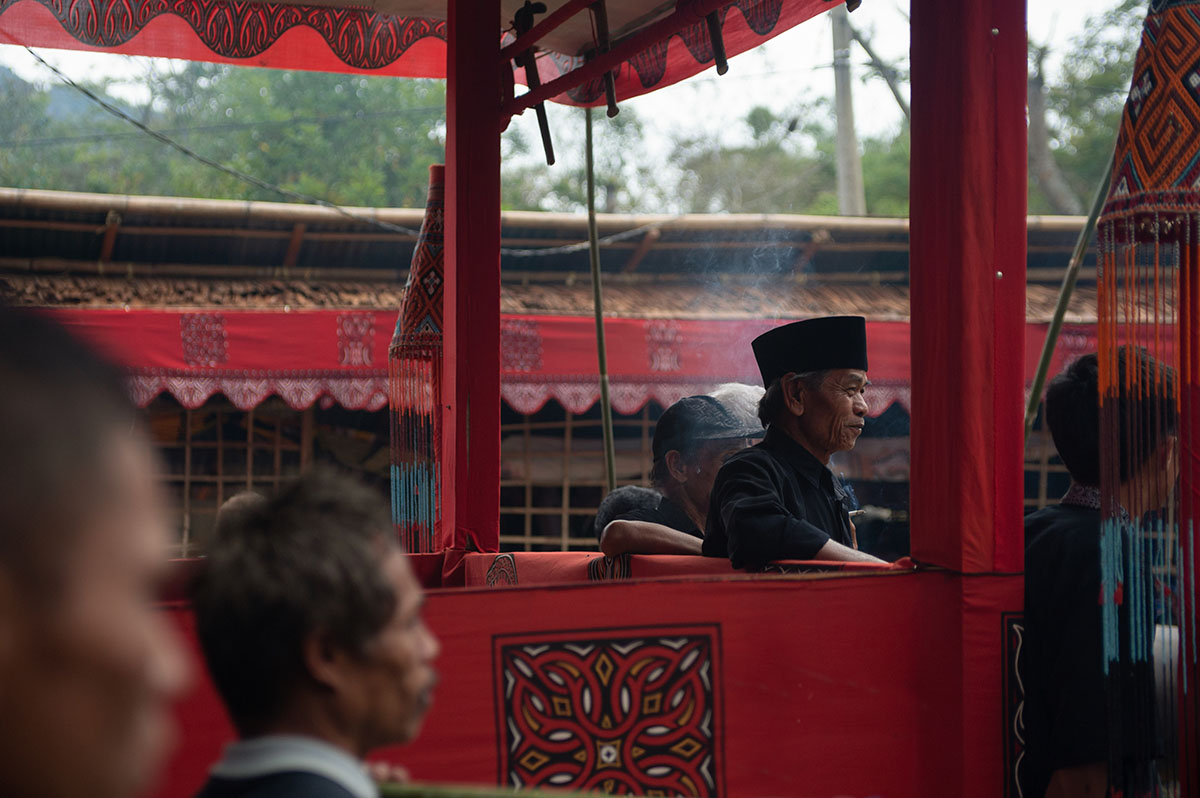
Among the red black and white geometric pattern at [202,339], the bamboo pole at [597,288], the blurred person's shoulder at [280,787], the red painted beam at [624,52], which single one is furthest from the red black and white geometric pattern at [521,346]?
the blurred person's shoulder at [280,787]

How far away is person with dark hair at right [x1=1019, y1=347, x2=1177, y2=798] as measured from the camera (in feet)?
6.88

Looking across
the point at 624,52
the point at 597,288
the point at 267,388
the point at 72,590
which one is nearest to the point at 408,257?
the point at 267,388

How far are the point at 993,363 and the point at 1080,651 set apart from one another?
598 mm

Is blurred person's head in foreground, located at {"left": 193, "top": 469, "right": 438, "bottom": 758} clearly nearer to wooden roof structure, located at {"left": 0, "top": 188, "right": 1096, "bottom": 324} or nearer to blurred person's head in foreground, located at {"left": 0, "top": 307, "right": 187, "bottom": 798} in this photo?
blurred person's head in foreground, located at {"left": 0, "top": 307, "right": 187, "bottom": 798}

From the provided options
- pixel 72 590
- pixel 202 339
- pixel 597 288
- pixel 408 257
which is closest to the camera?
pixel 72 590

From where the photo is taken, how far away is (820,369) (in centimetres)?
321

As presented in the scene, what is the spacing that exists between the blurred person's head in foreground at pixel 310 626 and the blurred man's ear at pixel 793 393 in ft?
7.50

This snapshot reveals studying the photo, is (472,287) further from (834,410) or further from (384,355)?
(384,355)

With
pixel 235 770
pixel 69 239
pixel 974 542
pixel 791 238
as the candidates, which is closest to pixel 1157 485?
pixel 974 542

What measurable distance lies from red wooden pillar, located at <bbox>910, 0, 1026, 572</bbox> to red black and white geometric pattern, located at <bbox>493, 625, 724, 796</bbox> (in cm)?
58

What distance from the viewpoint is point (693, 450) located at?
455 centimetres

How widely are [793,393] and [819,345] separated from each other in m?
0.16

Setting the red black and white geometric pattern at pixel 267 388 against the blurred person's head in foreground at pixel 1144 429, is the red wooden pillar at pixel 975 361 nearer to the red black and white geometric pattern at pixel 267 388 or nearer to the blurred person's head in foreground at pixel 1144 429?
the blurred person's head in foreground at pixel 1144 429

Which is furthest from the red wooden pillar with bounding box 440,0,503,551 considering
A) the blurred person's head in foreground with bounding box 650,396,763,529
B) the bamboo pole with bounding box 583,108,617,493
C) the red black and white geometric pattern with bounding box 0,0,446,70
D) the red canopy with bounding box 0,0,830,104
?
the bamboo pole with bounding box 583,108,617,493
